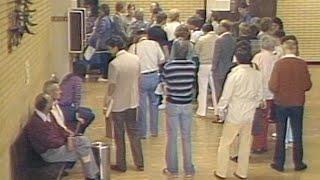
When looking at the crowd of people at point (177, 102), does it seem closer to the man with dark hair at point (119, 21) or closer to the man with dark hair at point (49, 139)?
the man with dark hair at point (49, 139)

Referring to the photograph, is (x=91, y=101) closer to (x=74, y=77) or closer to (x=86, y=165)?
(x=74, y=77)

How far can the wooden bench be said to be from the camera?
23.2 ft

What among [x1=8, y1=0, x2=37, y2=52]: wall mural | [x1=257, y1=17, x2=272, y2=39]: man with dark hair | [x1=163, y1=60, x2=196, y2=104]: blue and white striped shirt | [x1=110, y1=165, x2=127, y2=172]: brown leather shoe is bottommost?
[x1=110, y1=165, x2=127, y2=172]: brown leather shoe

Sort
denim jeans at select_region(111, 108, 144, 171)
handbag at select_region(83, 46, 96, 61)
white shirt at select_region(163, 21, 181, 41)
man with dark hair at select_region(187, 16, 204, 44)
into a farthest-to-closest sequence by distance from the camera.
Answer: handbag at select_region(83, 46, 96, 61) → white shirt at select_region(163, 21, 181, 41) → man with dark hair at select_region(187, 16, 204, 44) → denim jeans at select_region(111, 108, 144, 171)

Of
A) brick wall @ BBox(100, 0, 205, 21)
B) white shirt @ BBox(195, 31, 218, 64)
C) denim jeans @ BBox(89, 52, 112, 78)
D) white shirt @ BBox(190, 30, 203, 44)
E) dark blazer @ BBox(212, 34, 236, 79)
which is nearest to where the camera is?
dark blazer @ BBox(212, 34, 236, 79)

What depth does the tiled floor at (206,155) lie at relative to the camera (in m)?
9.03

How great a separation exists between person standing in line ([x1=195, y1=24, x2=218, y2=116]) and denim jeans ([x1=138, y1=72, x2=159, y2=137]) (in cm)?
146

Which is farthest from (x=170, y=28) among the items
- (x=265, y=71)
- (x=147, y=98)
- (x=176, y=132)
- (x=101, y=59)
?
(x=176, y=132)

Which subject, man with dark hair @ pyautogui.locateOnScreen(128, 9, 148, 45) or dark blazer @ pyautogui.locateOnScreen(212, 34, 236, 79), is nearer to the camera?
dark blazer @ pyautogui.locateOnScreen(212, 34, 236, 79)

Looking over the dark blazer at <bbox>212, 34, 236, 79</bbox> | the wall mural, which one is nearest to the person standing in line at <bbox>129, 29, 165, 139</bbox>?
the dark blazer at <bbox>212, 34, 236, 79</bbox>

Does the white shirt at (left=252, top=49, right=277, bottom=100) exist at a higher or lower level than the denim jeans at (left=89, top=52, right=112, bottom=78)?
higher

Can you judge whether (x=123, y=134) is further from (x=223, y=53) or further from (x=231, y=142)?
(x=223, y=53)

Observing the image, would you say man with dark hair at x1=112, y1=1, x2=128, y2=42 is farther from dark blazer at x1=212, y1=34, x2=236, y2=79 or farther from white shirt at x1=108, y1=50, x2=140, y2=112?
white shirt at x1=108, y1=50, x2=140, y2=112

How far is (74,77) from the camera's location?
30.2ft
